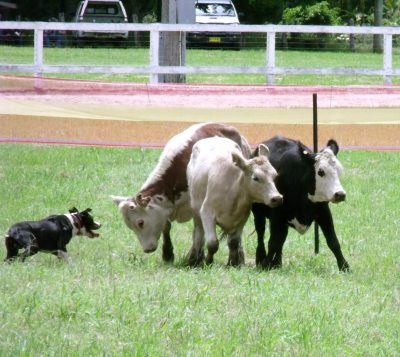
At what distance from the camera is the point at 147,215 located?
11023 mm

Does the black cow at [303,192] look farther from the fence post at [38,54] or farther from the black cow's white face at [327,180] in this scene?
the fence post at [38,54]

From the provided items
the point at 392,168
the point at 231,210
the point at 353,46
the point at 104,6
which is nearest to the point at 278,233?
the point at 231,210

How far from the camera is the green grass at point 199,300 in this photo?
740 centimetres

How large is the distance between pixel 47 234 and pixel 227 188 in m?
1.68

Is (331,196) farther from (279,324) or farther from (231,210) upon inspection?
(279,324)

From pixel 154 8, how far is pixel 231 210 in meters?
45.3

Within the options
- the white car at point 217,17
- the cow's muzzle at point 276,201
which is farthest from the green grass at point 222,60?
the cow's muzzle at point 276,201

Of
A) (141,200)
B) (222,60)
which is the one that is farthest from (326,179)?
(222,60)

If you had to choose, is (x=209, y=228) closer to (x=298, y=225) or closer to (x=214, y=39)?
(x=298, y=225)

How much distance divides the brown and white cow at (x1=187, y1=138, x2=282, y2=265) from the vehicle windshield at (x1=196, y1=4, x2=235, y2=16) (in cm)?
3336

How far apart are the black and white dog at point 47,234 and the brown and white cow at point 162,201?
476 millimetres

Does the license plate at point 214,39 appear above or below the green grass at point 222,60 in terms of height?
above

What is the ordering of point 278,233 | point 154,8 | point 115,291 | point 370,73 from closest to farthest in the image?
point 115,291 < point 278,233 < point 370,73 < point 154,8

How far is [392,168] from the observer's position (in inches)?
689
